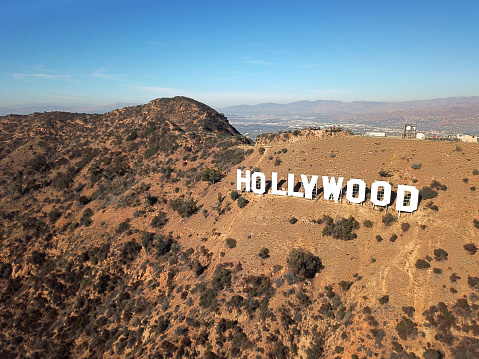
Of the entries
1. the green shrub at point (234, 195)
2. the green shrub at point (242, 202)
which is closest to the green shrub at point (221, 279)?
the green shrub at point (242, 202)

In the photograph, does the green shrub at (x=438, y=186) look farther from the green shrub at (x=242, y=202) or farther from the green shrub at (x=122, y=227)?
the green shrub at (x=122, y=227)

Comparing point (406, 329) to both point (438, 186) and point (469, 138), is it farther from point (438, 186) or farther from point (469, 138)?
point (469, 138)

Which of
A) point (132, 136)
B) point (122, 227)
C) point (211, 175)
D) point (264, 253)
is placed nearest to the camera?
point (264, 253)

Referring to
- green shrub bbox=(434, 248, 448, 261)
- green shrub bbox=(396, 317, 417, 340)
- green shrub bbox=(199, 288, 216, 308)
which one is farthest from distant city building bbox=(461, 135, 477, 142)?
green shrub bbox=(199, 288, 216, 308)

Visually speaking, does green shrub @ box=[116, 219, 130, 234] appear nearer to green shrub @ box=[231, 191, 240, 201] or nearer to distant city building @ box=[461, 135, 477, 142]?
green shrub @ box=[231, 191, 240, 201]

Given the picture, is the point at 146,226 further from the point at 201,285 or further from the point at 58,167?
the point at 58,167

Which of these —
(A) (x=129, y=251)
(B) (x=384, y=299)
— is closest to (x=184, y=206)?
(A) (x=129, y=251)
